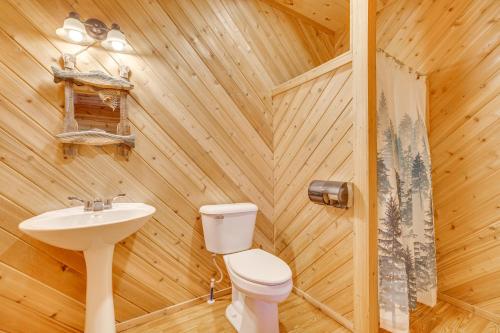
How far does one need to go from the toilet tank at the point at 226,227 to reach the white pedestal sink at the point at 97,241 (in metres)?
0.46

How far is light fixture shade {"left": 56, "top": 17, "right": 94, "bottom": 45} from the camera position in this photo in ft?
4.50

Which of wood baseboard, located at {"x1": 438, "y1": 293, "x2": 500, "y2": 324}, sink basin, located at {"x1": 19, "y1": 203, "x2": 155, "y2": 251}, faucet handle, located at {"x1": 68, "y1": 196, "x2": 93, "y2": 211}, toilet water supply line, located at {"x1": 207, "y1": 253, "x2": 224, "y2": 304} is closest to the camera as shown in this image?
sink basin, located at {"x1": 19, "y1": 203, "x2": 155, "y2": 251}

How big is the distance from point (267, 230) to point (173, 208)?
91cm

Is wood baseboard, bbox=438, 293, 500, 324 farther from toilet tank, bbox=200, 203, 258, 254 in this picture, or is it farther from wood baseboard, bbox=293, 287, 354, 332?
toilet tank, bbox=200, 203, 258, 254

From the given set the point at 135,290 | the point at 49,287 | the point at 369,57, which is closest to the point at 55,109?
the point at 49,287

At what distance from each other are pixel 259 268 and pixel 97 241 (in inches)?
36.1

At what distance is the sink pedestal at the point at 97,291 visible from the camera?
132 centimetres

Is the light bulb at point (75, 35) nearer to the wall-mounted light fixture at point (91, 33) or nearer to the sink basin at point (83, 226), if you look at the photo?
the wall-mounted light fixture at point (91, 33)

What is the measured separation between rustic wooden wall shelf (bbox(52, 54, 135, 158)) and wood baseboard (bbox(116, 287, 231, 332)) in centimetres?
118

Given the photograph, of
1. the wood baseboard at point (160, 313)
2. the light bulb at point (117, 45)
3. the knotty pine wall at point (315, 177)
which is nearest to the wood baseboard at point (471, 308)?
the knotty pine wall at point (315, 177)

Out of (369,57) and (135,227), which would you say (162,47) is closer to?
(135,227)

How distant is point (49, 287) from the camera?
4.67ft

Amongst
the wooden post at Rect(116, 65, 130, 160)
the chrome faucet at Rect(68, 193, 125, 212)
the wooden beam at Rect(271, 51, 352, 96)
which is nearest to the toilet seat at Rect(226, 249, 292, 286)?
the chrome faucet at Rect(68, 193, 125, 212)

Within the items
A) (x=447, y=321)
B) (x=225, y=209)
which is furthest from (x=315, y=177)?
(x=447, y=321)
